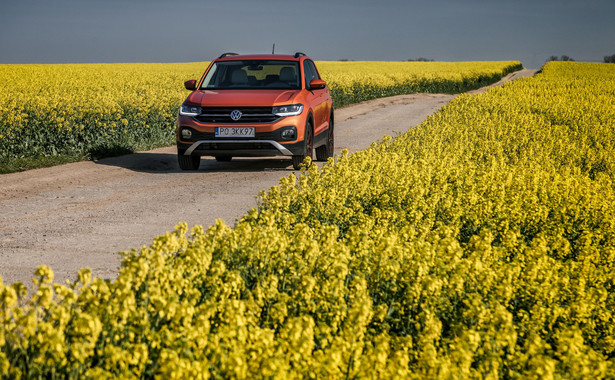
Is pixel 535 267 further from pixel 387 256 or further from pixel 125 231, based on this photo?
pixel 125 231

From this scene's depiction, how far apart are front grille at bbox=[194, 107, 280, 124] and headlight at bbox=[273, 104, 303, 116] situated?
0.30ft

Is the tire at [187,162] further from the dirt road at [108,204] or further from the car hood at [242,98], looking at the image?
the car hood at [242,98]

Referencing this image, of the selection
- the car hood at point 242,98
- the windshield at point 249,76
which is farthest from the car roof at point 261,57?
the car hood at point 242,98

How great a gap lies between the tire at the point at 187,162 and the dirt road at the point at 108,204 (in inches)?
6.2

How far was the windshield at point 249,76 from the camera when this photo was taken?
11.8 meters

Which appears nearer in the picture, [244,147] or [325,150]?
[244,147]

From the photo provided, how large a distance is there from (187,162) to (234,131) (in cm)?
144

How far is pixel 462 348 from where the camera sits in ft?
9.69

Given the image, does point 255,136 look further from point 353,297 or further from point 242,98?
point 353,297

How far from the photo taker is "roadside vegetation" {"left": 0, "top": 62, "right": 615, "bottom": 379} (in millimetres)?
2879

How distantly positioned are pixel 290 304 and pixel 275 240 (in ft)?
2.09

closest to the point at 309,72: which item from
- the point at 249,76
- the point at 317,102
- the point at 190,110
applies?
the point at 317,102

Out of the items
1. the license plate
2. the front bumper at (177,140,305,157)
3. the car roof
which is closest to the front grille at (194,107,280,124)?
the license plate

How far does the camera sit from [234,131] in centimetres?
1084
